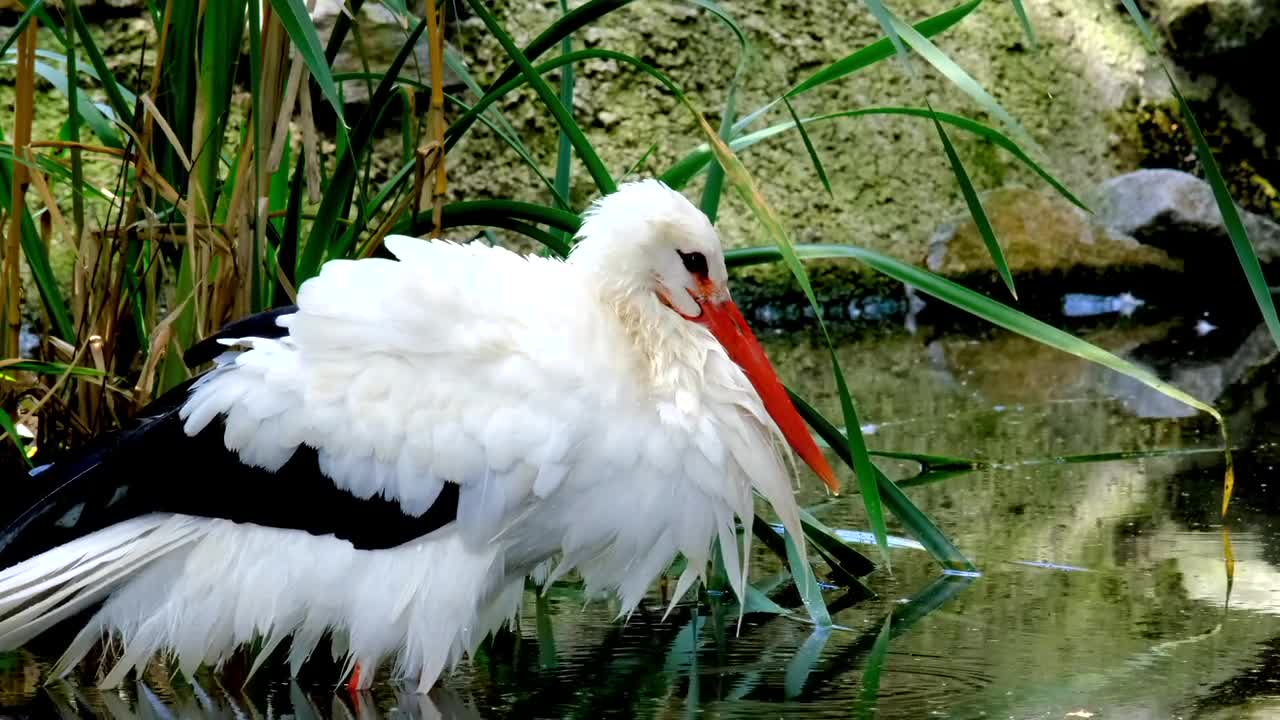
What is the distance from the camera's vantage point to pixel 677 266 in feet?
10.3

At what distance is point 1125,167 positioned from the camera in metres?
9.06

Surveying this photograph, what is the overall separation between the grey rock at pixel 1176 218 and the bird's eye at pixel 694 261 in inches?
224

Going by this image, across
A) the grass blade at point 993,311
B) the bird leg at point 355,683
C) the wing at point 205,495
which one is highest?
the grass blade at point 993,311

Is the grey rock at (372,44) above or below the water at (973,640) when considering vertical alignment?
above

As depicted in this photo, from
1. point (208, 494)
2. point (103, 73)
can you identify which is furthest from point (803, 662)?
point (103, 73)

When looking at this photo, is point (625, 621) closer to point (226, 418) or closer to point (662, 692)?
point (662, 692)

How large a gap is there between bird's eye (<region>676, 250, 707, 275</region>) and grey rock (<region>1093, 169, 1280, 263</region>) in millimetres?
5697

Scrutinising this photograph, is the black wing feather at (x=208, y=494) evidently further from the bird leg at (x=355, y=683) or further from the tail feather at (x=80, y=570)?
the bird leg at (x=355, y=683)

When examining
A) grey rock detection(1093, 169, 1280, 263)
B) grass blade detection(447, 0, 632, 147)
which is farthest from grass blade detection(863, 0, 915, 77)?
grey rock detection(1093, 169, 1280, 263)

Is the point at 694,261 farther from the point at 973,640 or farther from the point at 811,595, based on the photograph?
the point at 973,640

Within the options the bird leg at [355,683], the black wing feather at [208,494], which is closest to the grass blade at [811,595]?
the black wing feather at [208,494]

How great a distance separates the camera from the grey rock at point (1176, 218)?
8.21 metres

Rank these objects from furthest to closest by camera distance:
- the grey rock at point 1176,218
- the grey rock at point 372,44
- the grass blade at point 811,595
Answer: the grey rock at point 1176,218 → the grey rock at point 372,44 → the grass blade at point 811,595

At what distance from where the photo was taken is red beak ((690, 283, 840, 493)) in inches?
124
